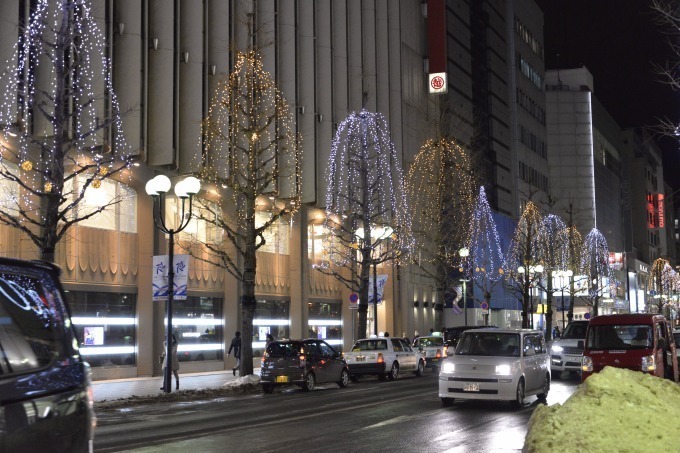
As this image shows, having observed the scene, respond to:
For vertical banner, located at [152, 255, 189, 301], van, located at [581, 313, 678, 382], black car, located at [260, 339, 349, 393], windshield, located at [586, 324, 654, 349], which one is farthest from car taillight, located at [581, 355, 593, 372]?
vertical banner, located at [152, 255, 189, 301]

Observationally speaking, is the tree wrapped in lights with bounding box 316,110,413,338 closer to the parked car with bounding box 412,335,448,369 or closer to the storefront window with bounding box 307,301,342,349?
the storefront window with bounding box 307,301,342,349

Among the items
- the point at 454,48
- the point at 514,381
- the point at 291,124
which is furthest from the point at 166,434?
the point at 454,48

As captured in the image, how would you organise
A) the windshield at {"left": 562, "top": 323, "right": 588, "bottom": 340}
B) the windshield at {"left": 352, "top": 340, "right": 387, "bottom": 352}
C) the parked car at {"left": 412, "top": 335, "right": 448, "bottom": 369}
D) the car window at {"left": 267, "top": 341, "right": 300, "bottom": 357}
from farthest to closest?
the parked car at {"left": 412, "top": 335, "right": 448, "bottom": 369}
the windshield at {"left": 352, "top": 340, "right": 387, "bottom": 352}
the windshield at {"left": 562, "top": 323, "right": 588, "bottom": 340}
the car window at {"left": 267, "top": 341, "right": 300, "bottom": 357}

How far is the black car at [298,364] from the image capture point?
28141mm

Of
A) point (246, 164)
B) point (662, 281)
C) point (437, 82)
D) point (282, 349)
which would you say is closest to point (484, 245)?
point (437, 82)

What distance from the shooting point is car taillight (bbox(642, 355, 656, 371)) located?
2100cm

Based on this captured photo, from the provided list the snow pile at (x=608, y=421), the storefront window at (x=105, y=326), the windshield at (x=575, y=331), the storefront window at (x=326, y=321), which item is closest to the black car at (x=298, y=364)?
the storefront window at (x=105, y=326)

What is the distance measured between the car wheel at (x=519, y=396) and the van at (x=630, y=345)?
64.9 inches

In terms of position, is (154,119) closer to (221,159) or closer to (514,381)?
(221,159)

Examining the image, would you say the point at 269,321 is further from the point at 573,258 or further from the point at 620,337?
the point at 573,258

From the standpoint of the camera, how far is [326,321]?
52.0 meters

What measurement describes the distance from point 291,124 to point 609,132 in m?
112

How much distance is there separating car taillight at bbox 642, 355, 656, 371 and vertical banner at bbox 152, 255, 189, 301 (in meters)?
12.8

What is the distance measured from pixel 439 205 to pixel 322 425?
3512 cm
